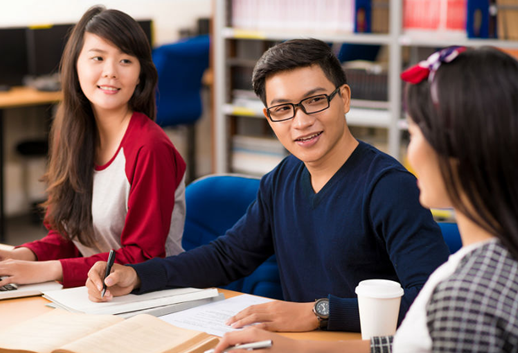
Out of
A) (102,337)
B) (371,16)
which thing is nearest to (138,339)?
(102,337)

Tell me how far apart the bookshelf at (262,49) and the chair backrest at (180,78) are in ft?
2.68

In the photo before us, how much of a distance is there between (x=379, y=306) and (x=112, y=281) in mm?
582

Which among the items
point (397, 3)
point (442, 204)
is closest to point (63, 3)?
point (397, 3)

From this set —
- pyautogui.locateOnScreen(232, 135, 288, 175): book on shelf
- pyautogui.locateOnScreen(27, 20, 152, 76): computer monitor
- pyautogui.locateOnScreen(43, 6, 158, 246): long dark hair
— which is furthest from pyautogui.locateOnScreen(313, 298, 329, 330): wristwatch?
pyautogui.locateOnScreen(27, 20, 152, 76): computer monitor

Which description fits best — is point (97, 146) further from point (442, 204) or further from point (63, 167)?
point (442, 204)

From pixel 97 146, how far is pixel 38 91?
9.33ft

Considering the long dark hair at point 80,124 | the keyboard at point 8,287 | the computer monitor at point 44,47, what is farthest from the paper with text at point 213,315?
the computer monitor at point 44,47

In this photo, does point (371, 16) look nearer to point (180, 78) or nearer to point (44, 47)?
point (180, 78)

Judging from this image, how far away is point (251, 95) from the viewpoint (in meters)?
3.87

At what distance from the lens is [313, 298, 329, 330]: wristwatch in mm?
1251

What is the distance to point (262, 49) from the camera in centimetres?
399

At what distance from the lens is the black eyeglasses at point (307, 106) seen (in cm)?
144

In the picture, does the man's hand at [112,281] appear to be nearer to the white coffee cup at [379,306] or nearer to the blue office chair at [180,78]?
the white coffee cup at [379,306]

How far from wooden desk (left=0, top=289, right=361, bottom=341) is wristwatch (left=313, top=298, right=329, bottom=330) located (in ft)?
0.05
